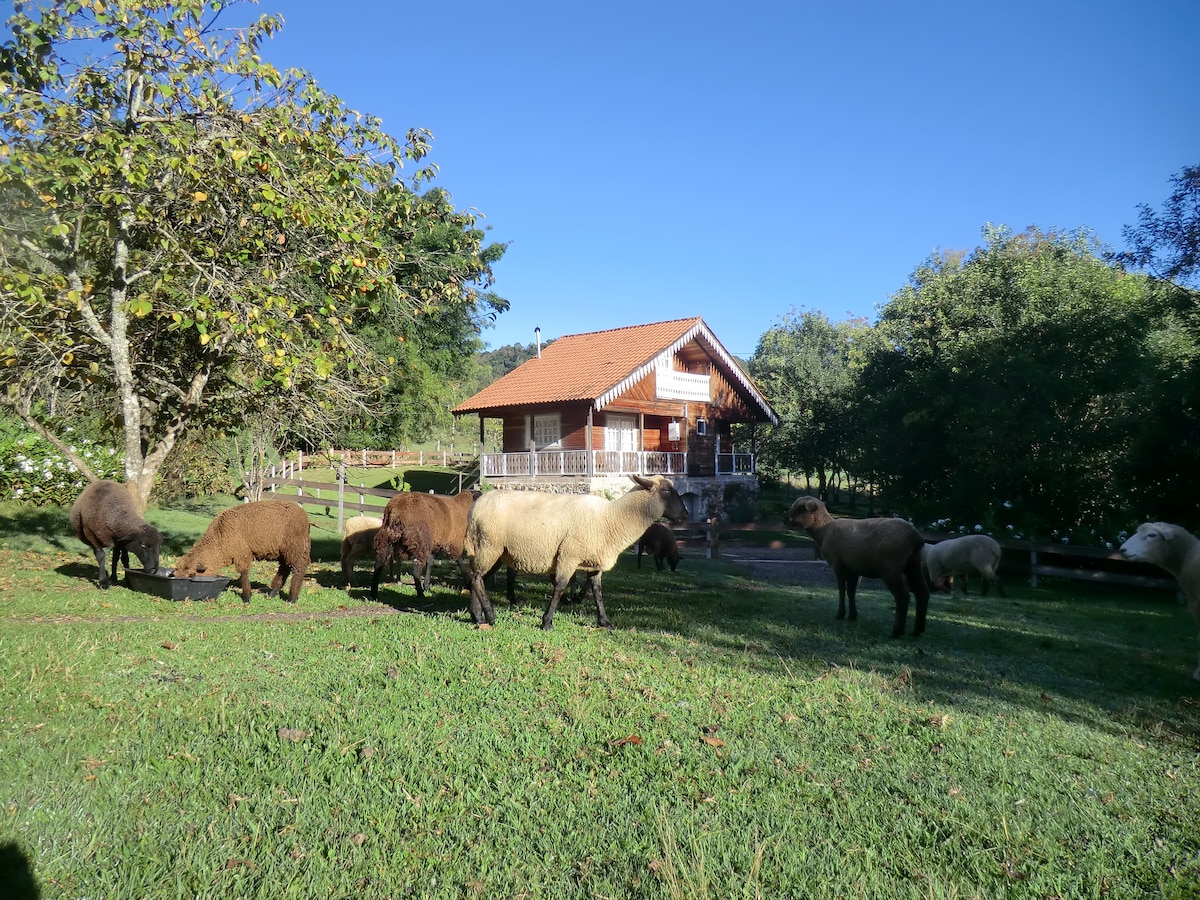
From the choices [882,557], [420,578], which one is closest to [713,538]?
[882,557]

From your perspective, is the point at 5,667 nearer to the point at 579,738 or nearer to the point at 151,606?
the point at 151,606

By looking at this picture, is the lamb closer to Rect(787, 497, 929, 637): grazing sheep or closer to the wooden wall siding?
Rect(787, 497, 929, 637): grazing sheep

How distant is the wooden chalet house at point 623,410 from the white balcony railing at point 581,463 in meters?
0.04

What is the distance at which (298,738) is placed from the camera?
16.0 ft

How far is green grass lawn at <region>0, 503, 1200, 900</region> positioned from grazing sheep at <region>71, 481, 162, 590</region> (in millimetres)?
1813

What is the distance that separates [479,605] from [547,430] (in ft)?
74.9

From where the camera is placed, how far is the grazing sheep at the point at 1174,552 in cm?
783

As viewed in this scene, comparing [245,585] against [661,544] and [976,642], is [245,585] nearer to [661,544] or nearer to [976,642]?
[661,544]

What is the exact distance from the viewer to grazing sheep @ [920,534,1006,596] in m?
13.8

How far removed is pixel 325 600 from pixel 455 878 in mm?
7661

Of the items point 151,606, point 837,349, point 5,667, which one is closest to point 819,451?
point 837,349

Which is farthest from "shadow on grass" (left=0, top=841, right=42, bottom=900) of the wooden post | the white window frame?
the white window frame

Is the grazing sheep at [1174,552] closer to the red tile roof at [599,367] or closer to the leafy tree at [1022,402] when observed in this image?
the leafy tree at [1022,402]

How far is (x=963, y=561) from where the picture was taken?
1399cm
